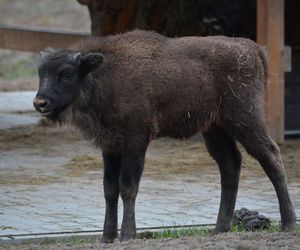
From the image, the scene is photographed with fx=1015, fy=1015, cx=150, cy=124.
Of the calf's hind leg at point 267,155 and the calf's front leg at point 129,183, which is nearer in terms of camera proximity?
the calf's front leg at point 129,183

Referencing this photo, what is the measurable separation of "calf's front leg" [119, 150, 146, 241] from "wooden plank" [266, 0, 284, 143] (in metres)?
5.75

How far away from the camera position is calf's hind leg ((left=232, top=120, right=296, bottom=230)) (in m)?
8.53

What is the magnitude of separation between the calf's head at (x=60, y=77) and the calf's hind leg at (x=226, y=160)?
4.60ft

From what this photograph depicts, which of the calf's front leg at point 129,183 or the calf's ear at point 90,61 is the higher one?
the calf's ear at point 90,61

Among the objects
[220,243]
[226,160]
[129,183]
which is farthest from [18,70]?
[220,243]

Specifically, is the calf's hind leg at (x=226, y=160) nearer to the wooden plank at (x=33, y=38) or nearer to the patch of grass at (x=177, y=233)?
the patch of grass at (x=177, y=233)

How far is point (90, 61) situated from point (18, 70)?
2168cm

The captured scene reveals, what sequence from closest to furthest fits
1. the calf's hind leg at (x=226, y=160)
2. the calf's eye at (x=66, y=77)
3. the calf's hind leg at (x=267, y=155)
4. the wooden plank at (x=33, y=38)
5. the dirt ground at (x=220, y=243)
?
the dirt ground at (x=220, y=243) < the calf's eye at (x=66, y=77) < the calf's hind leg at (x=267, y=155) < the calf's hind leg at (x=226, y=160) < the wooden plank at (x=33, y=38)

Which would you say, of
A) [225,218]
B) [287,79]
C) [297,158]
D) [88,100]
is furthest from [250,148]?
[287,79]

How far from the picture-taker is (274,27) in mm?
13352

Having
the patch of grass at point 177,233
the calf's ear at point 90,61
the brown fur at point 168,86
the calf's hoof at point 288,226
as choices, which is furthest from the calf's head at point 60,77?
the calf's hoof at point 288,226

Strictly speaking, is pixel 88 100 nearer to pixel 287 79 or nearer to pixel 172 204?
pixel 172 204

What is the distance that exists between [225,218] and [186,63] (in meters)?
1.37

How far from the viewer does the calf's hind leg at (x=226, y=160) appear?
28.6ft
